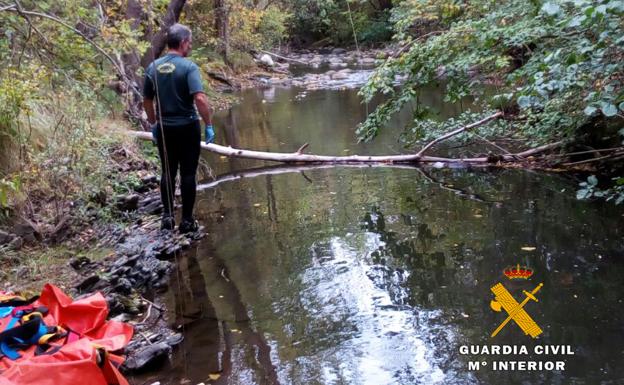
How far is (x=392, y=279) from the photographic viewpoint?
353cm

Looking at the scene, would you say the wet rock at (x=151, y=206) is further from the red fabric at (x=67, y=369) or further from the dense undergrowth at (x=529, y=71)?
the red fabric at (x=67, y=369)

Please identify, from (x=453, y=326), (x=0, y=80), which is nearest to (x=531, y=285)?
(x=453, y=326)

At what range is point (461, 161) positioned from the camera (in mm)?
6309

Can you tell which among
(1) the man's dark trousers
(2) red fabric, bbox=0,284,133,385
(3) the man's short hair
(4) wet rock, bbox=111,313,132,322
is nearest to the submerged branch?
(1) the man's dark trousers

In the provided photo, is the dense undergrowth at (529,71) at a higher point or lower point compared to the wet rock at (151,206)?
higher

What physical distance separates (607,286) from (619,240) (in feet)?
2.57

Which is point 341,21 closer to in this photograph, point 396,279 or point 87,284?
point 396,279

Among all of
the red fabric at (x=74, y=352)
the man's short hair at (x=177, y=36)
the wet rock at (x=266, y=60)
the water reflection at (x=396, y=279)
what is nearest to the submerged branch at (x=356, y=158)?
the water reflection at (x=396, y=279)

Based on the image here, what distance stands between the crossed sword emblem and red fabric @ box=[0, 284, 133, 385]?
5.83ft

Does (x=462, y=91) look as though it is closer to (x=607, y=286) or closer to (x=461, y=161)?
(x=461, y=161)

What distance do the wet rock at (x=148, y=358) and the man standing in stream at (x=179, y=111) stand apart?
1641mm

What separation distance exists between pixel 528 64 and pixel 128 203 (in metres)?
3.75

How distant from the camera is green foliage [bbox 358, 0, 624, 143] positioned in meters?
3.48

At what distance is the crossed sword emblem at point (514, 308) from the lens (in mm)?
2787
